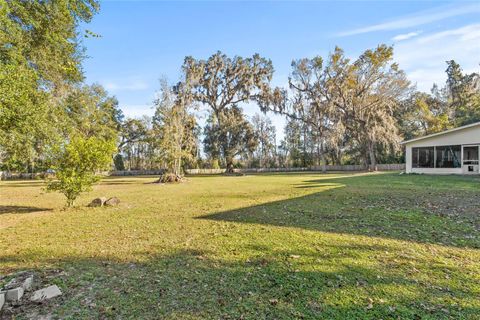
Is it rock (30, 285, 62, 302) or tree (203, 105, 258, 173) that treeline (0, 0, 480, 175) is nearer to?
tree (203, 105, 258, 173)

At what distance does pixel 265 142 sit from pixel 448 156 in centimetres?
2437

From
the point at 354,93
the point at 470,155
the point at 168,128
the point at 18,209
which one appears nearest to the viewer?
the point at 18,209

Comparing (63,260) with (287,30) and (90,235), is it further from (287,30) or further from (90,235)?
(287,30)

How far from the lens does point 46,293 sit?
9.37 ft

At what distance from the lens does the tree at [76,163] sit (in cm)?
820

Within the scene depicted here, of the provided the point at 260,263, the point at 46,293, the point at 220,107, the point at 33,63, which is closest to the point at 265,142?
the point at 220,107

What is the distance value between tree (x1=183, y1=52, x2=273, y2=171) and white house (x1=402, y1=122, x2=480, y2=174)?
1833cm

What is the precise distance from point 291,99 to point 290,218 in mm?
28978

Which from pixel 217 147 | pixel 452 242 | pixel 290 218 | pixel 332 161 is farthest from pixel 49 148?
pixel 332 161

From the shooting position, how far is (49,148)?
805 centimetres

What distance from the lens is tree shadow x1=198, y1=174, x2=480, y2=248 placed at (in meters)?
4.81

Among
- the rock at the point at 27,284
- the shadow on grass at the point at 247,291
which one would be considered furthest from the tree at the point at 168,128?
the rock at the point at 27,284

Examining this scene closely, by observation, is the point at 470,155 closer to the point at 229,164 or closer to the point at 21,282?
the point at 21,282

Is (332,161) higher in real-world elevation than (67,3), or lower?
lower
